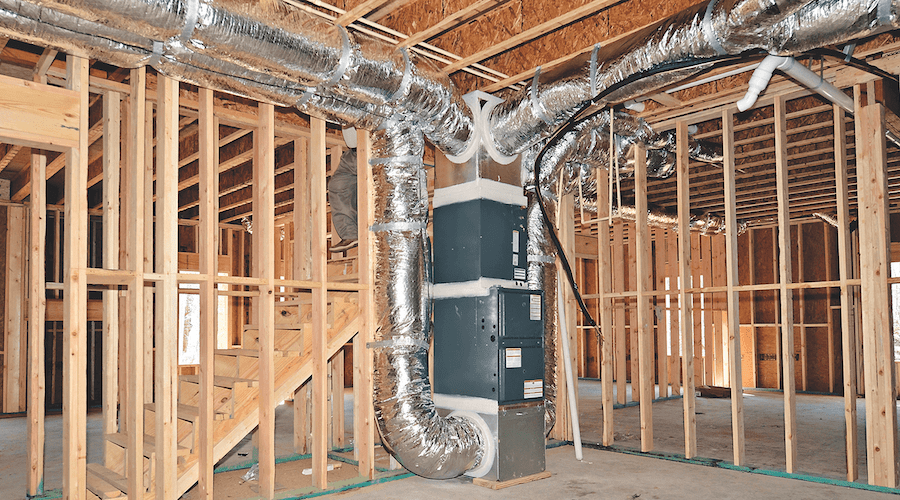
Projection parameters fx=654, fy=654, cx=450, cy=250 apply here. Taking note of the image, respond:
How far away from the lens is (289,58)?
3455mm

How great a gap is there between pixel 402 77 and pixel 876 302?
3520mm

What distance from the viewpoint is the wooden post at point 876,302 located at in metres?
4.38

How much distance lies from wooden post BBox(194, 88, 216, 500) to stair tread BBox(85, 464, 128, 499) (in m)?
0.45

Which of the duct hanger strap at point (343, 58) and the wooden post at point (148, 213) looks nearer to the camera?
the duct hanger strap at point (343, 58)

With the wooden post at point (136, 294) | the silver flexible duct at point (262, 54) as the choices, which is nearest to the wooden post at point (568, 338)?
the silver flexible duct at point (262, 54)

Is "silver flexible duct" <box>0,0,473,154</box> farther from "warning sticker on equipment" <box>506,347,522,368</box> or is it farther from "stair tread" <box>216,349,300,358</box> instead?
"stair tread" <box>216,349,300,358</box>

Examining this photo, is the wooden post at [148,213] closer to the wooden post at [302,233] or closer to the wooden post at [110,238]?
the wooden post at [110,238]

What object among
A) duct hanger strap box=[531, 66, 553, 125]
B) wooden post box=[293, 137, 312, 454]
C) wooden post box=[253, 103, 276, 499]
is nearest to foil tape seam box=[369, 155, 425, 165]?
wooden post box=[253, 103, 276, 499]

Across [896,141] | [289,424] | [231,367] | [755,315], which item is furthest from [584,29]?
[755,315]

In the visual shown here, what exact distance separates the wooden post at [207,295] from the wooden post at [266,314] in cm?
31

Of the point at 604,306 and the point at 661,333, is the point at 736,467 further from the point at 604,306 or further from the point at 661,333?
the point at 661,333

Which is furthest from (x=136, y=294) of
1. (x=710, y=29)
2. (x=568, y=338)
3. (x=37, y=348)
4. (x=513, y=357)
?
(x=568, y=338)

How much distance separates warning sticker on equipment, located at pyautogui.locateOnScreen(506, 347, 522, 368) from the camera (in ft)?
14.6

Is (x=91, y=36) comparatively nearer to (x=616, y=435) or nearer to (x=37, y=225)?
(x=37, y=225)
